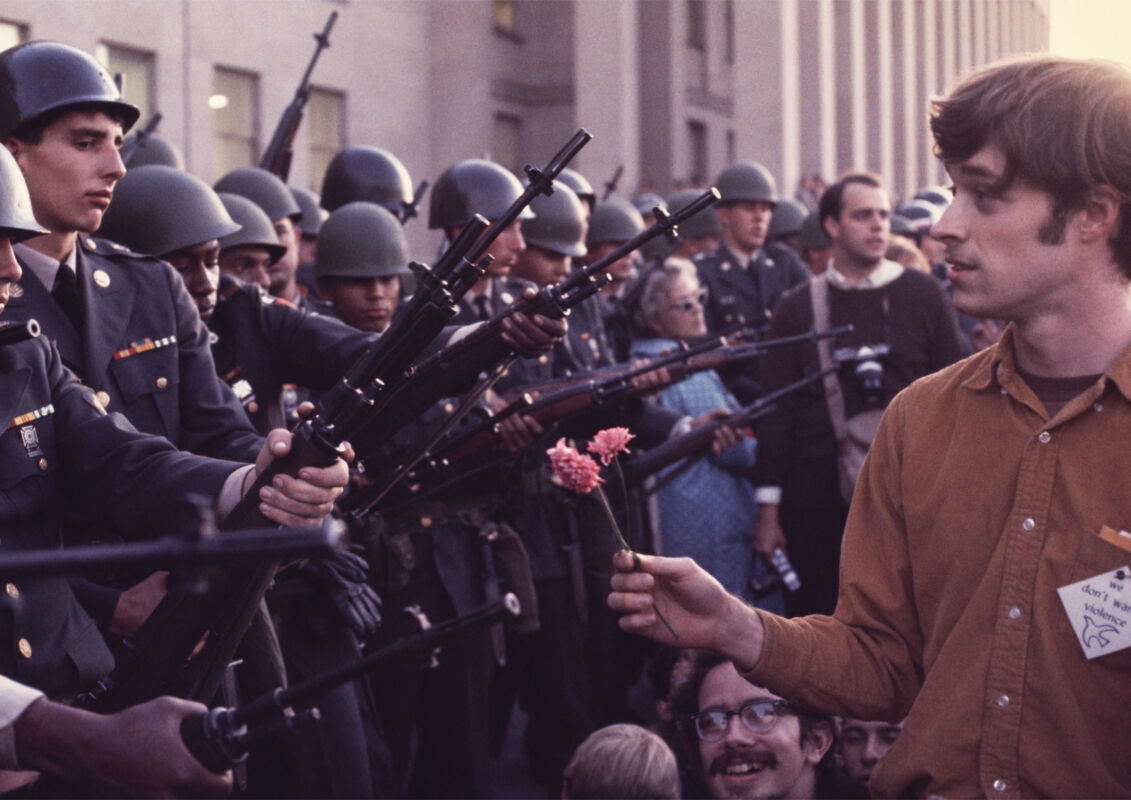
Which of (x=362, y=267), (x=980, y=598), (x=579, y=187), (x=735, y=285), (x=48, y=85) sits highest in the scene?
(x=48, y=85)

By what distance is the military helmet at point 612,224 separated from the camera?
10.0 meters

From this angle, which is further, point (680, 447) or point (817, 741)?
point (680, 447)

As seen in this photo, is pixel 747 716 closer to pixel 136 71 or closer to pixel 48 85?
pixel 48 85

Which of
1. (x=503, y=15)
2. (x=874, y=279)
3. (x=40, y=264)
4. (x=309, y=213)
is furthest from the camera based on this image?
(x=503, y=15)

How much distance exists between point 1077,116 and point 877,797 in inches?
49.5

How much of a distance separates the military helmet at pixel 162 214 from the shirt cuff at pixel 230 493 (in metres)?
1.92

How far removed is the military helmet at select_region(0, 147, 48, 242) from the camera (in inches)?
116

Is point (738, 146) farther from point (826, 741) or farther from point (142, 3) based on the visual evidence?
point (826, 741)

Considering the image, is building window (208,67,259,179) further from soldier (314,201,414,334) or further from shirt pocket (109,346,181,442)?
shirt pocket (109,346,181,442)

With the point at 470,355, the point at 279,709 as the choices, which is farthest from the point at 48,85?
the point at 279,709

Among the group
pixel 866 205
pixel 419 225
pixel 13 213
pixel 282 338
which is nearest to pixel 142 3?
pixel 419 225

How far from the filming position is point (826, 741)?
3.93m

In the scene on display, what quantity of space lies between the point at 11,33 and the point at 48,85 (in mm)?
11009

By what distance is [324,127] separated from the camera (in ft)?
64.6
